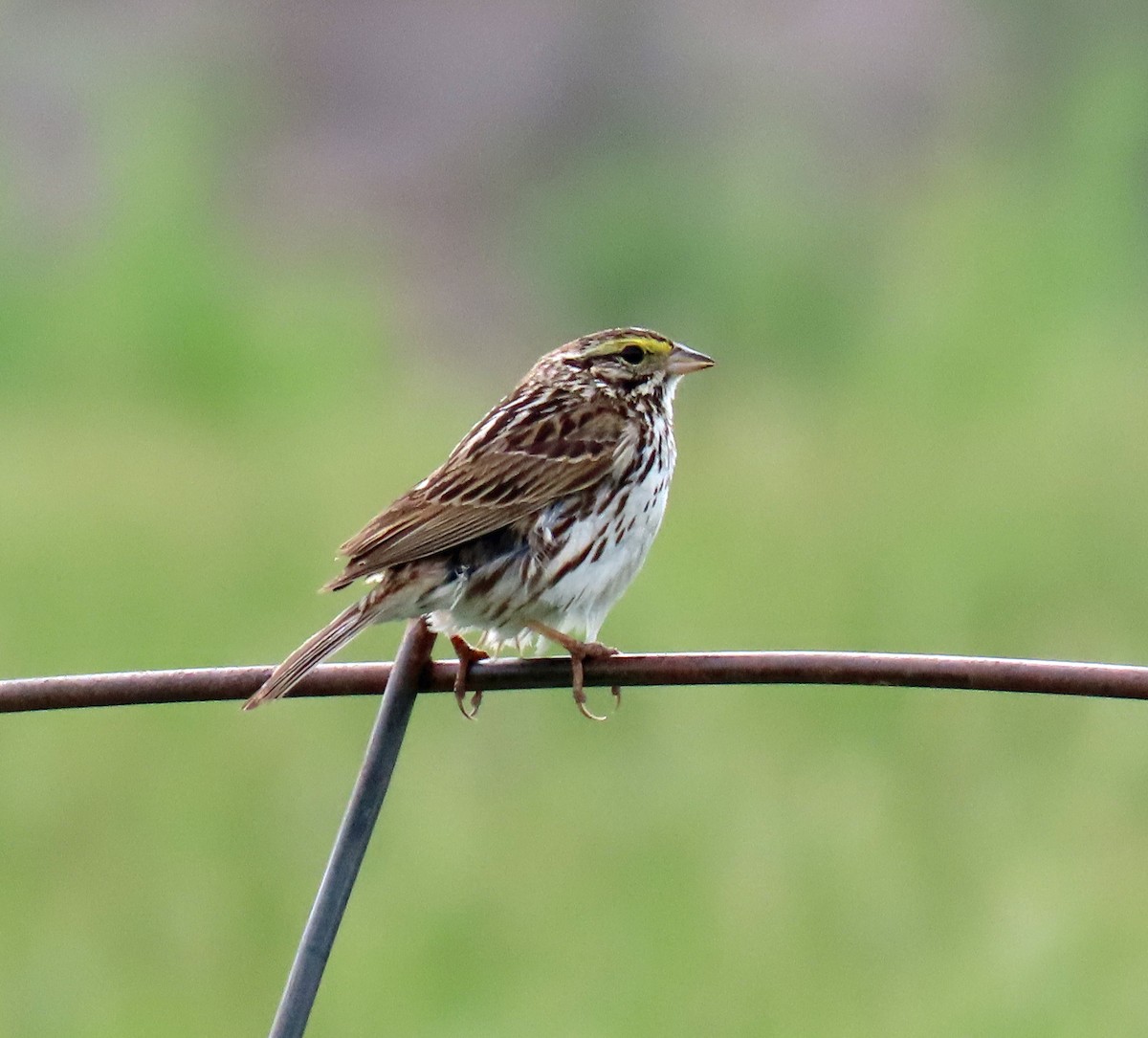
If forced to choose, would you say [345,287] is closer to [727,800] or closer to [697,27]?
[697,27]

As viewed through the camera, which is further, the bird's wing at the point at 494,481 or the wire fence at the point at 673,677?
the bird's wing at the point at 494,481

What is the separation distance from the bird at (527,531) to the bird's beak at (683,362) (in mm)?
84

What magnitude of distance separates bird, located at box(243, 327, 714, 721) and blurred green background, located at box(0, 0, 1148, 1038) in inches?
149

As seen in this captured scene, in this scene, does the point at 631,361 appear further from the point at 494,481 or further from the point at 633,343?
the point at 494,481

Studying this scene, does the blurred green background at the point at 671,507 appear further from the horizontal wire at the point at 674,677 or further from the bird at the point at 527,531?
the horizontal wire at the point at 674,677

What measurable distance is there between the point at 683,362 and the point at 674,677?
1.92 meters

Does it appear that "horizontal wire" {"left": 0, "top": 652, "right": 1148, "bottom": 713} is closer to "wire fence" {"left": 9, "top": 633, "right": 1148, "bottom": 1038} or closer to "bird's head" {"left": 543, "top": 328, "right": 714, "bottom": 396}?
"wire fence" {"left": 9, "top": 633, "right": 1148, "bottom": 1038}

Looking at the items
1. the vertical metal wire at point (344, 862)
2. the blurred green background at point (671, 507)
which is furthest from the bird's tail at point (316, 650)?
the blurred green background at point (671, 507)

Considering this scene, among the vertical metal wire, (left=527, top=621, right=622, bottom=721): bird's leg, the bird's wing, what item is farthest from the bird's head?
the vertical metal wire

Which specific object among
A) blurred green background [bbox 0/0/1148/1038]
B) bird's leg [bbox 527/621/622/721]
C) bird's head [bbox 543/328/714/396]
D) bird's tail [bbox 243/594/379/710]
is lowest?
blurred green background [bbox 0/0/1148/1038]

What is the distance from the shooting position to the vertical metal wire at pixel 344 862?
2.95 m

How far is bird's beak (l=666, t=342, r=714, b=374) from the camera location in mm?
5078

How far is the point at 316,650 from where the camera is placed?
13.0 ft

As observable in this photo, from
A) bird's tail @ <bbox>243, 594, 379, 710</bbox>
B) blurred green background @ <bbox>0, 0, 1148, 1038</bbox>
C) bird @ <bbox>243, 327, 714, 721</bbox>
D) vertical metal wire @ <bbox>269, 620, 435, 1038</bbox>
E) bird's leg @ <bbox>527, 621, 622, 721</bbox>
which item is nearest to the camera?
vertical metal wire @ <bbox>269, 620, 435, 1038</bbox>
